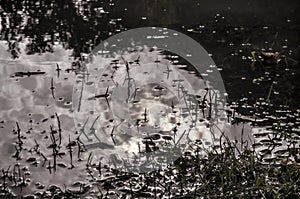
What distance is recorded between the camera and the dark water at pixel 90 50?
11.6 feet

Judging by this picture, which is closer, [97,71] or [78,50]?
[97,71]

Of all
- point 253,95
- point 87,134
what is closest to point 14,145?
point 87,134

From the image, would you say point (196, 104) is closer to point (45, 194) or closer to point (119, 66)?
point (119, 66)

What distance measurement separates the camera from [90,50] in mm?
4977

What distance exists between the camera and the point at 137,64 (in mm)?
4676

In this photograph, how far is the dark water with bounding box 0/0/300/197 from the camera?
3.53 meters

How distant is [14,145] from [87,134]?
0.53 meters

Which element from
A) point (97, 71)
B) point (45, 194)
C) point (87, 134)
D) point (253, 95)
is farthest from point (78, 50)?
point (45, 194)

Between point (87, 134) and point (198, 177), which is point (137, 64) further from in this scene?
point (198, 177)

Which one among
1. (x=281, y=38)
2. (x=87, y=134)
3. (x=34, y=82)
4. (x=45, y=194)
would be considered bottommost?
(x=45, y=194)

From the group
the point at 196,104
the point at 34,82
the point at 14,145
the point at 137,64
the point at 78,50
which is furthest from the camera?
the point at 78,50

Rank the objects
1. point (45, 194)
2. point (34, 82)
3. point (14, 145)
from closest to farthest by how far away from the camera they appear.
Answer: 1. point (45, 194)
2. point (14, 145)
3. point (34, 82)

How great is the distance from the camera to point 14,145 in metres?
3.57

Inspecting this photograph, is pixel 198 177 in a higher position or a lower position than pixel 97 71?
lower
